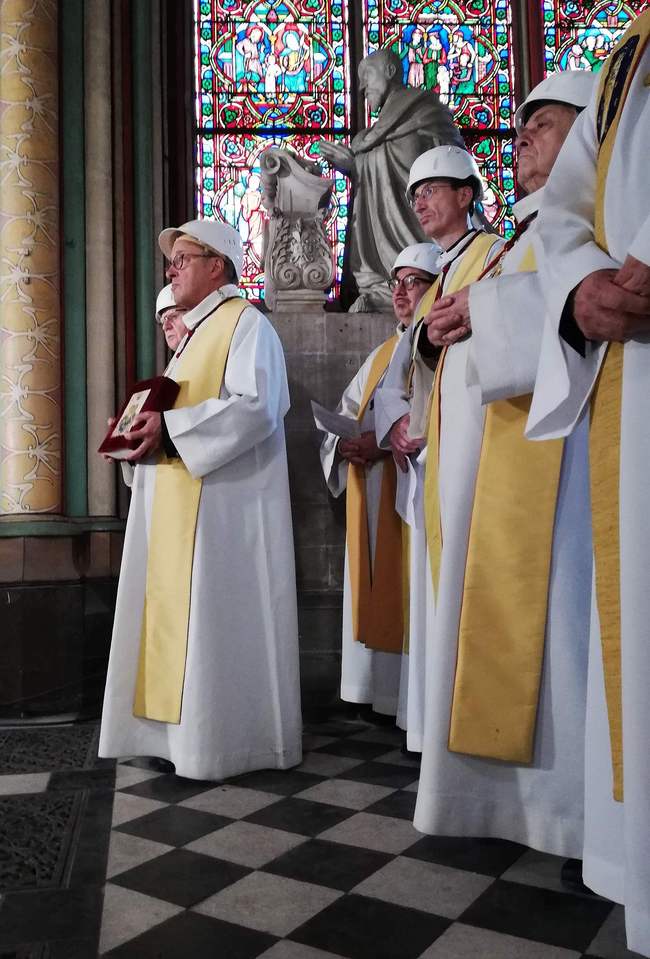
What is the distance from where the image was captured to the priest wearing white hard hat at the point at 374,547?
159 inches

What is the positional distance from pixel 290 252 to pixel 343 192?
277 centimetres

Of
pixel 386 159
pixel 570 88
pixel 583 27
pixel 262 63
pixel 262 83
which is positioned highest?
pixel 583 27

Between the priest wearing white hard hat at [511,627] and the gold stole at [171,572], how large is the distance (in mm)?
1243

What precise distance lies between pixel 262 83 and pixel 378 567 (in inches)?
212

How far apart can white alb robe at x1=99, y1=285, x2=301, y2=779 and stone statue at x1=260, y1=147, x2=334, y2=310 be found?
150 cm

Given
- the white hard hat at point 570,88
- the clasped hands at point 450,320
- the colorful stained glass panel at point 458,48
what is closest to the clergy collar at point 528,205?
the white hard hat at point 570,88

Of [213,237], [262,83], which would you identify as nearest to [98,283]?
[213,237]

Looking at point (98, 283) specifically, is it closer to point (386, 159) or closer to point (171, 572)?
point (386, 159)

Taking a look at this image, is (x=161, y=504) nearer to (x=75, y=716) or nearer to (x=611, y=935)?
(x=75, y=716)

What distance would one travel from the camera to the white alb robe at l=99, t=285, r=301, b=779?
319 centimetres

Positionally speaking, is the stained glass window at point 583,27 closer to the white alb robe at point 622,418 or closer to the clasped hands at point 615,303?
the white alb robe at point 622,418

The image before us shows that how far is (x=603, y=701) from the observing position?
170cm

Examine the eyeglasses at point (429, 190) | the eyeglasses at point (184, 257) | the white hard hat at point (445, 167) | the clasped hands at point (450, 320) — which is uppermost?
the white hard hat at point (445, 167)

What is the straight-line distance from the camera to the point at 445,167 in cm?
341
